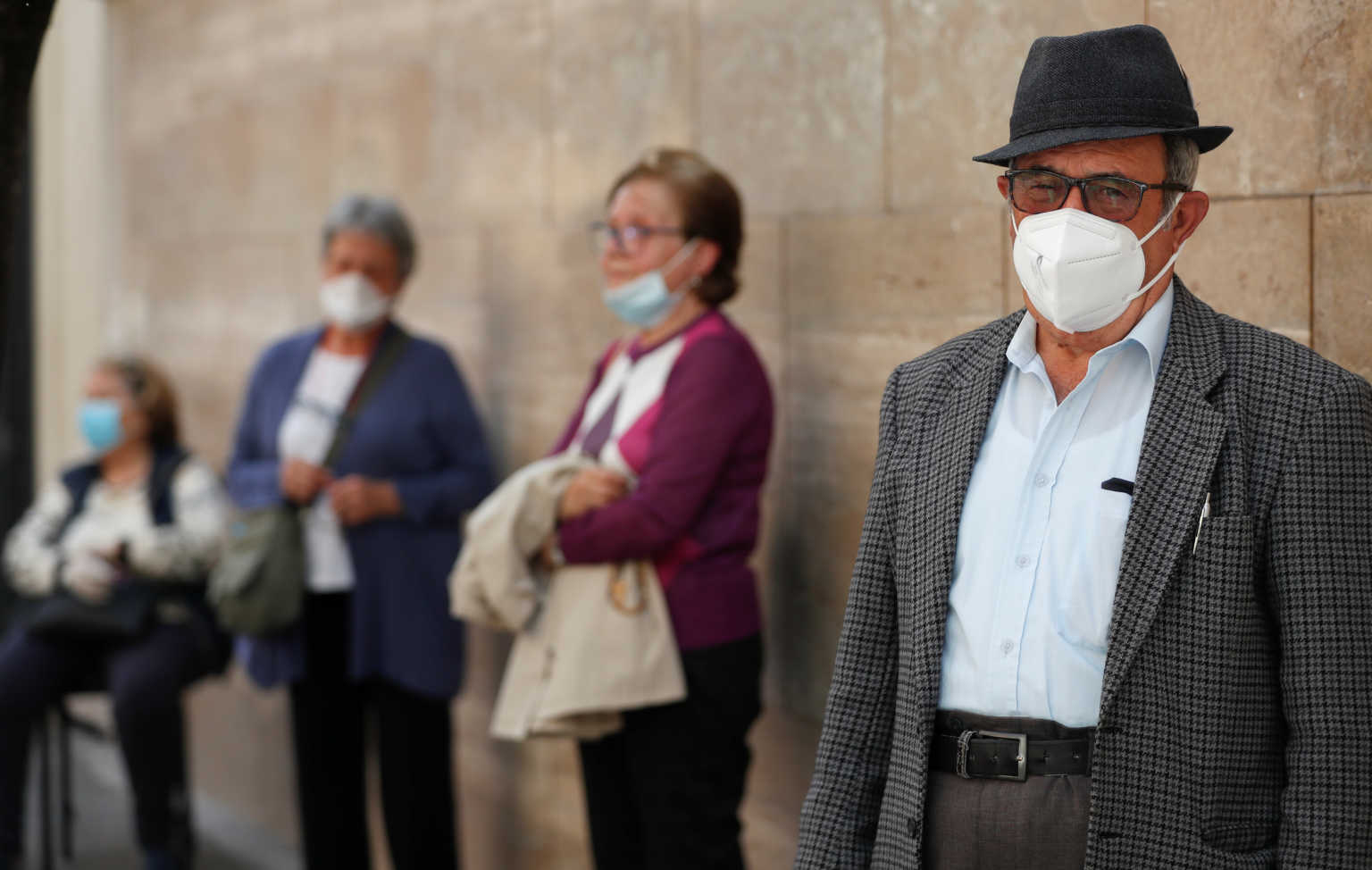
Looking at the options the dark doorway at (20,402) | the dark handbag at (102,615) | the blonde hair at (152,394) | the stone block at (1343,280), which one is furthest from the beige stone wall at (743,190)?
the dark doorway at (20,402)

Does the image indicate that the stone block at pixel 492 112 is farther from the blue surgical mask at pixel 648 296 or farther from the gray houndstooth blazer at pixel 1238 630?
the gray houndstooth blazer at pixel 1238 630

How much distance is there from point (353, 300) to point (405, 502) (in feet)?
2.11

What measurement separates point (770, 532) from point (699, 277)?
0.82 metres

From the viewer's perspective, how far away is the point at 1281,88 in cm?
295

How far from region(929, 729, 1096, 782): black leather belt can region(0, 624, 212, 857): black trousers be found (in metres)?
3.93

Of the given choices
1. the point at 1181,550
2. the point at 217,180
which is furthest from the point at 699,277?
the point at 217,180

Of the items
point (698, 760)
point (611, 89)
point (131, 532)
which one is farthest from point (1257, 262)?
point (131, 532)

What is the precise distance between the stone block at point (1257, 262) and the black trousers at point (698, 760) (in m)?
1.34

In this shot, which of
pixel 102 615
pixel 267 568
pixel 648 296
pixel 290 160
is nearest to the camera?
pixel 648 296

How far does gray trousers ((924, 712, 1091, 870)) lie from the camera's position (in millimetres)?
2215

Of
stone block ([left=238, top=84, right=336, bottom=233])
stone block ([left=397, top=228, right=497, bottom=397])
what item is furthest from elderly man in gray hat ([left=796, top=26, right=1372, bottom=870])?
stone block ([left=238, top=84, right=336, bottom=233])

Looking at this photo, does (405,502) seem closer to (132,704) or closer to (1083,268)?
(132,704)

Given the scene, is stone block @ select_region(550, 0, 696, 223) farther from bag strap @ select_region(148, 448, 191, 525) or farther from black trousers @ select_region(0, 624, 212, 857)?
black trousers @ select_region(0, 624, 212, 857)

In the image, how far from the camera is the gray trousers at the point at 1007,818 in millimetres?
2215
